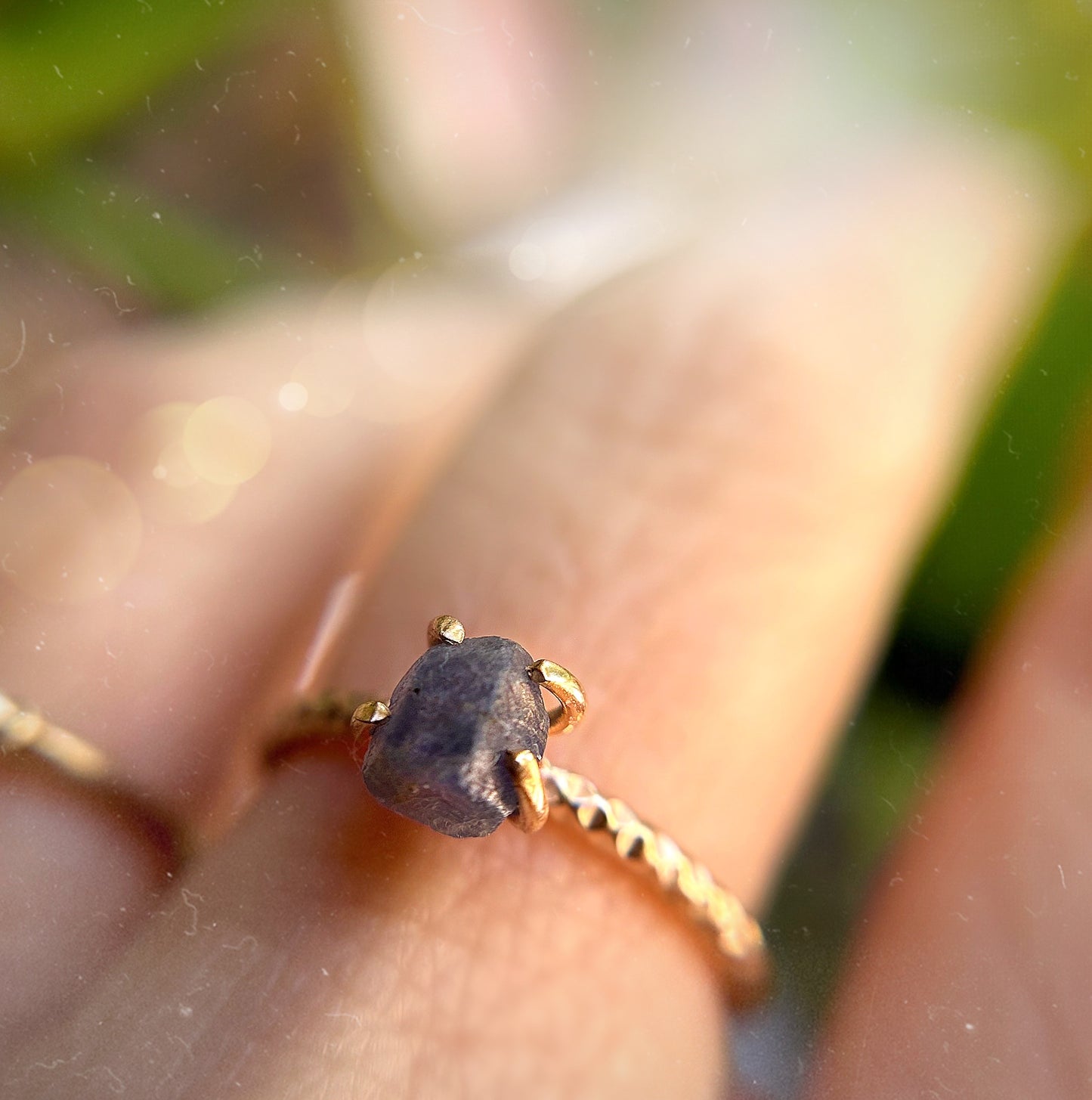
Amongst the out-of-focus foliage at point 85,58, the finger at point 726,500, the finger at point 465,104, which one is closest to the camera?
the finger at point 726,500

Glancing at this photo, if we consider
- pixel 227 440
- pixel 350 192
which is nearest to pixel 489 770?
pixel 227 440

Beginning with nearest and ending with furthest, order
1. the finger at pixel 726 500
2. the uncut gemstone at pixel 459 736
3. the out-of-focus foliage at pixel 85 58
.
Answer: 1. the uncut gemstone at pixel 459 736
2. the finger at pixel 726 500
3. the out-of-focus foliage at pixel 85 58

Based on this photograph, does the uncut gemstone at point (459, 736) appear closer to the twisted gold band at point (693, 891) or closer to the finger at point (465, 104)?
the twisted gold band at point (693, 891)

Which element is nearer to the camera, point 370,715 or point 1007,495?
point 370,715

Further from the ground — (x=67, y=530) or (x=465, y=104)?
(x=465, y=104)

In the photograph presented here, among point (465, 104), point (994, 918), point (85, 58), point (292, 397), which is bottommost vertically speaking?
point (994, 918)

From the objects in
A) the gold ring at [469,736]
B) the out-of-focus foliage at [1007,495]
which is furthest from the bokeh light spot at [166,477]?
the out-of-focus foliage at [1007,495]

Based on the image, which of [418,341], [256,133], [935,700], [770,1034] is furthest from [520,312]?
[770,1034]

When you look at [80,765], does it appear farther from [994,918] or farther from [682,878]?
[994,918]
